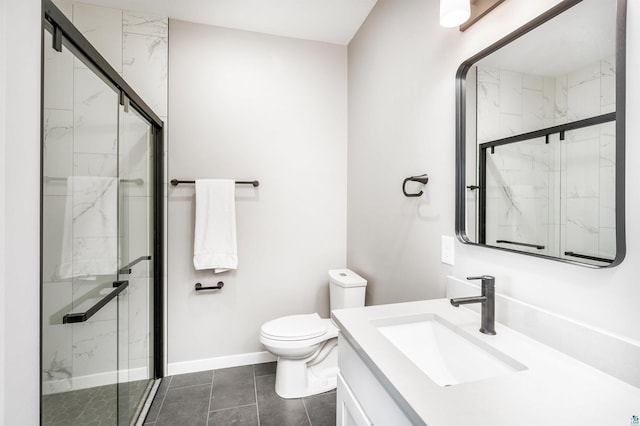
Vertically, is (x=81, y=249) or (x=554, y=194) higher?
(x=554, y=194)

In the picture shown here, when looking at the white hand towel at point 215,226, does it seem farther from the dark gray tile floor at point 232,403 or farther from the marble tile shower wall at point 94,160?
the dark gray tile floor at point 232,403

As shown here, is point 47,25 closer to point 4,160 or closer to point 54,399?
point 4,160

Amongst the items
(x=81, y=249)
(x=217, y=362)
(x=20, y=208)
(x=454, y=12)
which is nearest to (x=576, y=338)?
(x=454, y=12)

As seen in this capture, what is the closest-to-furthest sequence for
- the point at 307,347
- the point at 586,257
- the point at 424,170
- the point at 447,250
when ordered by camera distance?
the point at 586,257 → the point at 447,250 → the point at 424,170 → the point at 307,347

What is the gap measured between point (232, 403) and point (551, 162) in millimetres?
2002

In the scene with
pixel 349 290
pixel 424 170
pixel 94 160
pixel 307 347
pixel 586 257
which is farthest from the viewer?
pixel 349 290

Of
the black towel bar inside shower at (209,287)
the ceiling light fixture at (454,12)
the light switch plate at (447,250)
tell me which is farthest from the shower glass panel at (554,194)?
the black towel bar inside shower at (209,287)

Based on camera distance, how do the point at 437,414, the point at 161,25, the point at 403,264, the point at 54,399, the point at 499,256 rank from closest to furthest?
the point at 437,414
the point at 54,399
the point at 499,256
the point at 403,264
the point at 161,25

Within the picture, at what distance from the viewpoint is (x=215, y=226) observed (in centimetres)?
208

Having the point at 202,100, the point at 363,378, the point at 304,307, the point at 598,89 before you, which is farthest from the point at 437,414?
the point at 202,100

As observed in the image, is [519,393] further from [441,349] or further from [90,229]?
[90,229]

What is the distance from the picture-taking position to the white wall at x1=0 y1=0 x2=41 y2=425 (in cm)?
64

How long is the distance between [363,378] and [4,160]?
104cm

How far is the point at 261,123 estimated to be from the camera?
2.25 m
